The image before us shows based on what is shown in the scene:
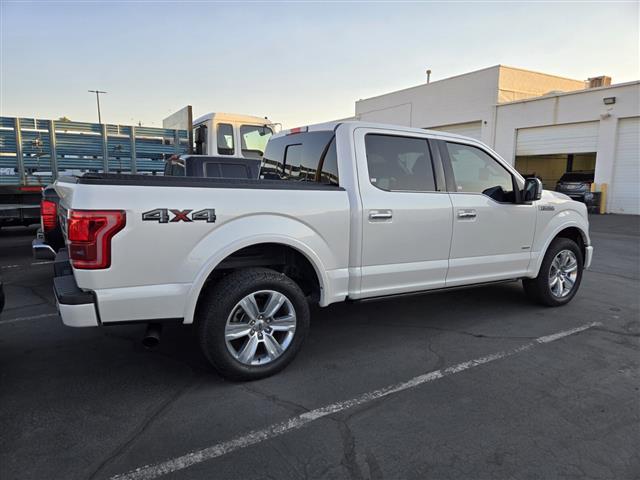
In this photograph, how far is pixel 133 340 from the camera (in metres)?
4.36

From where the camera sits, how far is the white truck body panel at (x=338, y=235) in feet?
9.70

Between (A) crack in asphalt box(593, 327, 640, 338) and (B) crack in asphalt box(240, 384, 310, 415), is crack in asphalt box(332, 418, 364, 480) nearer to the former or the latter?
(B) crack in asphalt box(240, 384, 310, 415)

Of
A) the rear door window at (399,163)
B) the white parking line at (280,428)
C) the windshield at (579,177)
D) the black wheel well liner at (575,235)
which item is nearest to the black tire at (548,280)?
the black wheel well liner at (575,235)

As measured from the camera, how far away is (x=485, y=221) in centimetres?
465

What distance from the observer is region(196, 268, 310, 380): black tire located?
10.7ft

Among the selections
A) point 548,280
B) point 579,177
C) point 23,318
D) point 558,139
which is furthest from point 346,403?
point 579,177

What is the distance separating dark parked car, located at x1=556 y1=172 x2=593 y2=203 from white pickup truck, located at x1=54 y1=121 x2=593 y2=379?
16.4m

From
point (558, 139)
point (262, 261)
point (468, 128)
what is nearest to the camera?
point (262, 261)

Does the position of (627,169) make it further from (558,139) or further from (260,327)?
(260,327)

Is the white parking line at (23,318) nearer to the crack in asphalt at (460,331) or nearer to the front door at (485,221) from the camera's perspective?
the crack in asphalt at (460,331)

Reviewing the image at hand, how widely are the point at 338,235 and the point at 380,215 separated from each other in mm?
437

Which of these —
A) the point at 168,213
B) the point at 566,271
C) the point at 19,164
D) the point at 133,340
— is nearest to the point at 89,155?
the point at 19,164

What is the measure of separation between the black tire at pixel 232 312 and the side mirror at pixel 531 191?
2814 millimetres

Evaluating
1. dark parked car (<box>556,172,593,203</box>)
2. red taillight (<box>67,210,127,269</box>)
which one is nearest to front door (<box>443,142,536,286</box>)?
red taillight (<box>67,210,127,269</box>)
